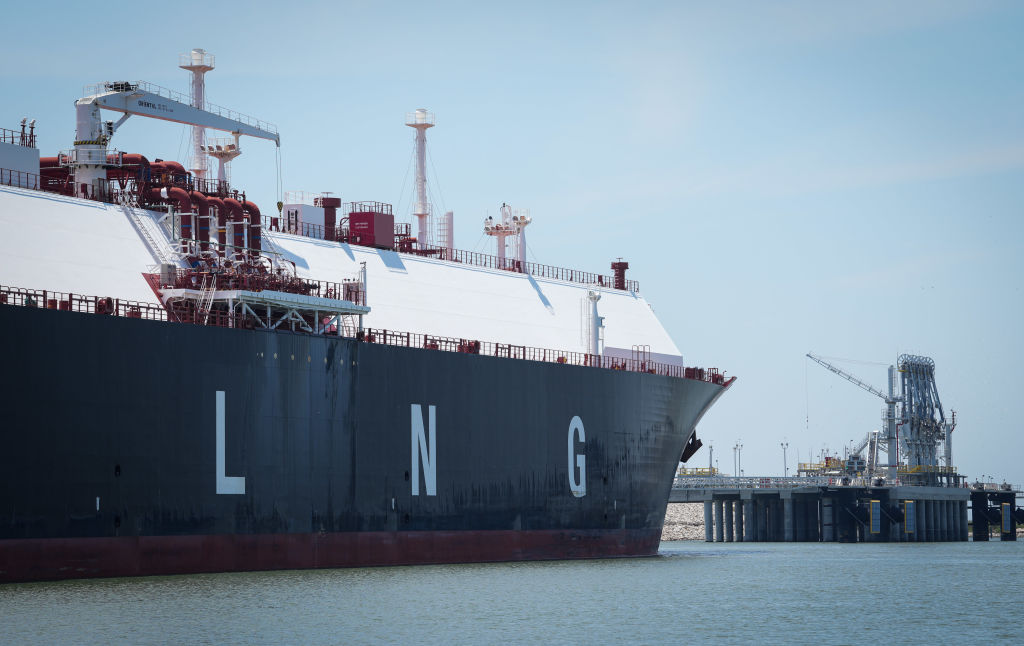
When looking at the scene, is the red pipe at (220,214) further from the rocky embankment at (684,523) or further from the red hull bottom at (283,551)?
the rocky embankment at (684,523)

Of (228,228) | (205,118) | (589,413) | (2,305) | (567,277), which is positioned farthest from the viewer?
(567,277)

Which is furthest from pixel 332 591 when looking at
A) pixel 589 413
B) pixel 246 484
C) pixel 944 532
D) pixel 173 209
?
pixel 944 532

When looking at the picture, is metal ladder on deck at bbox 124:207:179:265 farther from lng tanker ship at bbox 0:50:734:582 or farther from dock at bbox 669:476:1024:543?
dock at bbox 669:476:1024:543

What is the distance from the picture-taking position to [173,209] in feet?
184

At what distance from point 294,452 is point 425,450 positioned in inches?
264

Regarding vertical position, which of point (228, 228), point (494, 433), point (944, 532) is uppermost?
point (228, 228)

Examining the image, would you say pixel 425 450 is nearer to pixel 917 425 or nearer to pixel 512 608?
pixel 512 608

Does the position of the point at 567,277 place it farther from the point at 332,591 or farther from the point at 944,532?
the point at 944,532

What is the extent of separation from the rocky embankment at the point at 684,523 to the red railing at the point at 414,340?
78969mm

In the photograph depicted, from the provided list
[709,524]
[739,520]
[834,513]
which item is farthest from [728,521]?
[834,513]

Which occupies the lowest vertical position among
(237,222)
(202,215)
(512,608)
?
(512,608)

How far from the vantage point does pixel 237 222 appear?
56344 mm

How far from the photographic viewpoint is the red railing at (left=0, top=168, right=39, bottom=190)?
52562 millimetres

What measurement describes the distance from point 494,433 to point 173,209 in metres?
15.5
